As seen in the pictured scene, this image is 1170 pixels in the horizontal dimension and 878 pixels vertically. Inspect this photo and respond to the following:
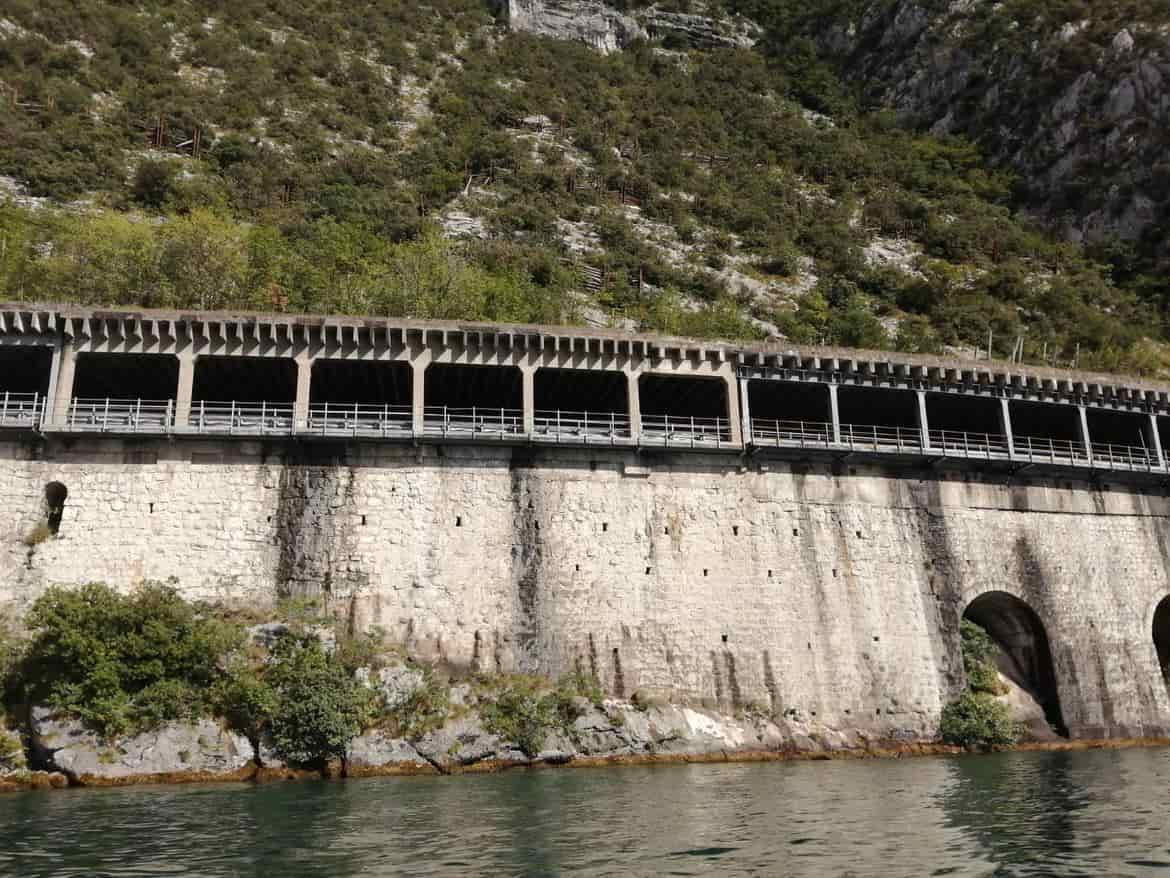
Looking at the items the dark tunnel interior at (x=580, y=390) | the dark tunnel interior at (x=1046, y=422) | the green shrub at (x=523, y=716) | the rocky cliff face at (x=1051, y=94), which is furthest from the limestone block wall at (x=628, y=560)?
the rocky cliff face at (x=1051, y=94)

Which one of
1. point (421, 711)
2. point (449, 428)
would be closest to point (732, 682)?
point (421, 711)

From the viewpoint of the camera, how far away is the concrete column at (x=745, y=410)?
3459 cm

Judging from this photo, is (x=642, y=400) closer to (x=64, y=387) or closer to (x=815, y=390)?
(x=815, y=390)

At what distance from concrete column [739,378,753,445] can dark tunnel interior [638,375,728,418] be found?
578 mm

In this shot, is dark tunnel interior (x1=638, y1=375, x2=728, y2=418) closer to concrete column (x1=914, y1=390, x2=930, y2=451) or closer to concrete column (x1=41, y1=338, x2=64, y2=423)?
concrete column (x1=914, y1=390, x2=930, y2=451)

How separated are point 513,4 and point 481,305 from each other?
2590 inches

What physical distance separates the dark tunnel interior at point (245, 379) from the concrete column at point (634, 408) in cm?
1153

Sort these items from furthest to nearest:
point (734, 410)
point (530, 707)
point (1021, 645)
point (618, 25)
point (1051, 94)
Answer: point (618, 25) → point (1051, 94) → point (1021, 645) → point (734, 410) → point (530, 707)

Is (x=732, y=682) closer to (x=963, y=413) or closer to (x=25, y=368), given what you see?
(x=963, y=413)

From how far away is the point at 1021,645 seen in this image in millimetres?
36656

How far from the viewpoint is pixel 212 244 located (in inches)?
1845

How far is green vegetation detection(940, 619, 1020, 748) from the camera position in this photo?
105 feet

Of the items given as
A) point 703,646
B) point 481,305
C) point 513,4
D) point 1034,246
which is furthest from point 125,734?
point 513,4

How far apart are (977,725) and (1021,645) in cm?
615
